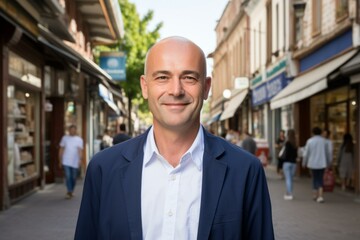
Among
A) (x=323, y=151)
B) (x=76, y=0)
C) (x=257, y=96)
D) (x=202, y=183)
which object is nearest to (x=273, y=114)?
(x=257, y=96)

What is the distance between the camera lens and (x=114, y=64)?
25062mm

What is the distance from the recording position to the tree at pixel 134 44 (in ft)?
122

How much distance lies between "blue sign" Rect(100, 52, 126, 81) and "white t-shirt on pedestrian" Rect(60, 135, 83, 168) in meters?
10.9

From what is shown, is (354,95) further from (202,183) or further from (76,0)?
(202,183)

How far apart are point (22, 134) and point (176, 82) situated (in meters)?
12.8

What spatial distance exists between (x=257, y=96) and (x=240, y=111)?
9535 millimetres

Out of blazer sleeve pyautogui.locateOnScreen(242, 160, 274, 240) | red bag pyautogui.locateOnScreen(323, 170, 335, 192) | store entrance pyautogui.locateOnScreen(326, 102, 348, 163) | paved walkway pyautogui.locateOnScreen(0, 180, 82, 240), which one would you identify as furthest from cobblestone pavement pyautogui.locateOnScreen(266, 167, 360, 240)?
blazer sleeve pyautogui.locateOnScreen(242, 160, 274, 240)

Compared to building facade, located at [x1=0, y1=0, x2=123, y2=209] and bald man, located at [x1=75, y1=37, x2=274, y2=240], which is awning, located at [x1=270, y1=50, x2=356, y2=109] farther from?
bald man, located at [x1=75, y1=37, x2=274, y2=240]

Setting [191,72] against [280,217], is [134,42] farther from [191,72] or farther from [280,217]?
[191,72]

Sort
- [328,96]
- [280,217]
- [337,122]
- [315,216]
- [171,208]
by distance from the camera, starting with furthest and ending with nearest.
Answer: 1. [328,96]
2. [337,122]
3. [315,216]
4. [280,217]
5. [171,208]

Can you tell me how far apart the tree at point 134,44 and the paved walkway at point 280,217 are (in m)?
21.8

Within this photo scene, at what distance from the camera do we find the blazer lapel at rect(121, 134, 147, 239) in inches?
88.4

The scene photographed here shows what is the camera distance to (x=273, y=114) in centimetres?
2831

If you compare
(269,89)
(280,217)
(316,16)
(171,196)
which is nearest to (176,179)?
(171,196)
